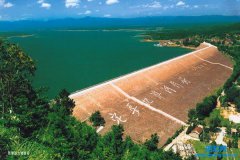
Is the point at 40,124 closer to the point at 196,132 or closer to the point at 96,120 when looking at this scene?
the point at 96,120

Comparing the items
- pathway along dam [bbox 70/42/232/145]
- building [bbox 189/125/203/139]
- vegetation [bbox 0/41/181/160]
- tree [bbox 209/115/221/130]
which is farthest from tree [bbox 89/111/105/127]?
tree [bbox 209/115/221/130]

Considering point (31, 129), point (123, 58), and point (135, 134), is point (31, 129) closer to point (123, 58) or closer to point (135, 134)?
point (135, 134)

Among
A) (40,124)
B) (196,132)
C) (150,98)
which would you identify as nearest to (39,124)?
(40,124)

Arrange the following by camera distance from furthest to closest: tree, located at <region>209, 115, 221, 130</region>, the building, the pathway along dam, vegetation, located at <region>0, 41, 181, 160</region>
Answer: the pathway along dam, tree, located at <region>209, 115, 221, 130</region>, the building, vegetation, located at <region>0, 41, 181, 160</region>

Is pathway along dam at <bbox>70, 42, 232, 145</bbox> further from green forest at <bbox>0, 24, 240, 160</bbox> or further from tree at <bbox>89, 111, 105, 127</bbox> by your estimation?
green forest at <bbox>0, 24, 240, 160</bbox>

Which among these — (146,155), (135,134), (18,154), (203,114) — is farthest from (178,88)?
(18,154)

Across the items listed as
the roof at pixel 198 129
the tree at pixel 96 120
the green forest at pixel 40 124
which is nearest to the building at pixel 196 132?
the roof at pixel 198 129

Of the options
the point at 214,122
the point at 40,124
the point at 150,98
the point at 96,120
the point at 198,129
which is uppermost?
the point at 40,124

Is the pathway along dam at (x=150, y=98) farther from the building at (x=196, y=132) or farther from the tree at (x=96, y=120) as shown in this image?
the building at (x=196, y=132)
